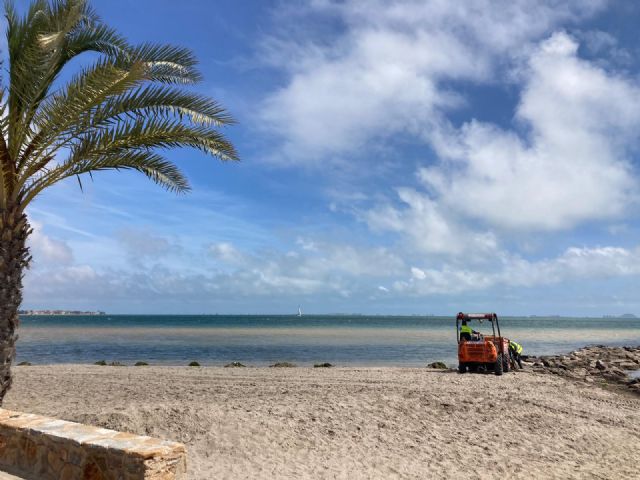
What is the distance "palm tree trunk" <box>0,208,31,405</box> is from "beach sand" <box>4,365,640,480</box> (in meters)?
1.61

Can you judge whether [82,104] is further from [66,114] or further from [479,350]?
[479,350]

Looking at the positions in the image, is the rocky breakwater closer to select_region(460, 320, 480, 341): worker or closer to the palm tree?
select_region(460, 320, 480, 341): worker

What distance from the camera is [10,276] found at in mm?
8211

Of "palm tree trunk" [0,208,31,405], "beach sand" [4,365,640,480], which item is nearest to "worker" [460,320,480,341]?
"beach sand" [4,365,640,480]

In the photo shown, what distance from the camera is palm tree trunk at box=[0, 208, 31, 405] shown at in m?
8.10

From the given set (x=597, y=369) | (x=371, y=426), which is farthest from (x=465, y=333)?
(x=371, y=426)

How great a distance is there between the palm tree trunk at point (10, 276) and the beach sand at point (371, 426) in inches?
63.4

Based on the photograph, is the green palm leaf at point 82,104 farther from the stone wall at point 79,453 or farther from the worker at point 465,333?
the worker at point 465,333

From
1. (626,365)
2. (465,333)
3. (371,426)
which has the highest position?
(465,333)

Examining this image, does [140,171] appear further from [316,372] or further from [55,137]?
[316,372]

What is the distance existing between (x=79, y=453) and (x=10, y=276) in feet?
13.5

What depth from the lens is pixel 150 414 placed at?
29.2 ft

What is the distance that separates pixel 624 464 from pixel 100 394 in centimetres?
1129

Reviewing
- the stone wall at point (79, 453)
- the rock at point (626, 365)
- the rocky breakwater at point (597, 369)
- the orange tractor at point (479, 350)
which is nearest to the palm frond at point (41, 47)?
the stone wall at point (79, 453)
